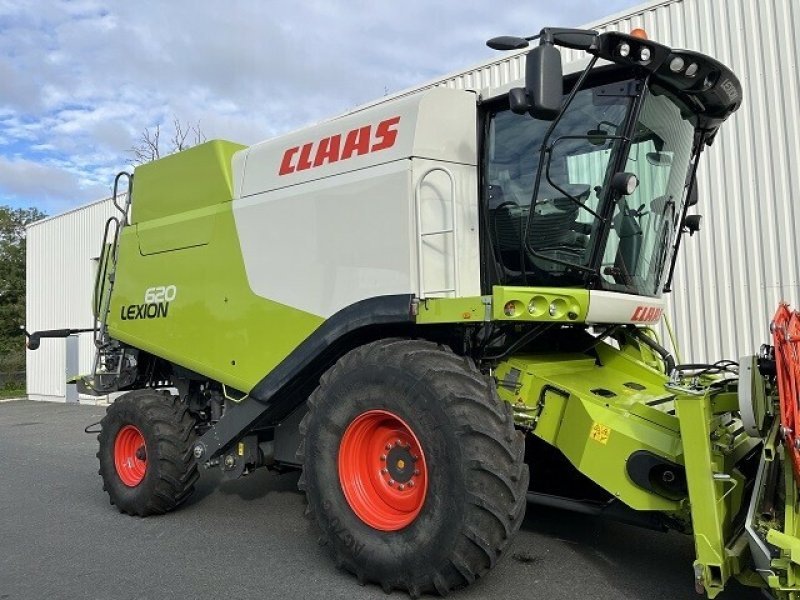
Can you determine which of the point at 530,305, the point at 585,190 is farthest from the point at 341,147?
the point at 530,305

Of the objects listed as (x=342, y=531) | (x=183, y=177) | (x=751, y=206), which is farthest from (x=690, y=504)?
(x=751, y=206)

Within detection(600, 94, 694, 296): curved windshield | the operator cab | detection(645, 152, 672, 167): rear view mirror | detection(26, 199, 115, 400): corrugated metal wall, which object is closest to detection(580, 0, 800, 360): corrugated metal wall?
Result: detection(600, 94, 694, 296): curved windshield

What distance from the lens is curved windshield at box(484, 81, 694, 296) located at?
3836 millimetres

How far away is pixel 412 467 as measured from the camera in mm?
3895

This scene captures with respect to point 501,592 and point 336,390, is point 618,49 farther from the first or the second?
point 501,592

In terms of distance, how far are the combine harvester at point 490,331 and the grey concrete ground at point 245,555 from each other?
1.27 ft

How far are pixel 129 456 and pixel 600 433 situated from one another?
4258 millimetres

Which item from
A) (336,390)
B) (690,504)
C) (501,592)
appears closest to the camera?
(690,504)

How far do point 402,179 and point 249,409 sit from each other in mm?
2038

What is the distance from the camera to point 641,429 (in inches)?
141

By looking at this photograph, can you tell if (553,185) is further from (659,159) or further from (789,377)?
(789,377)

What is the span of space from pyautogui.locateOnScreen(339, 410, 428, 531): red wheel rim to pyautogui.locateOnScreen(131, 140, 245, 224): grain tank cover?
2.35 metres

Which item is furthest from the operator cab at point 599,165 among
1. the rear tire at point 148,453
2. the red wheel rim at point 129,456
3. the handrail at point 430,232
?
the red wheel rim at point 129,456

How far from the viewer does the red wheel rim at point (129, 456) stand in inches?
238
